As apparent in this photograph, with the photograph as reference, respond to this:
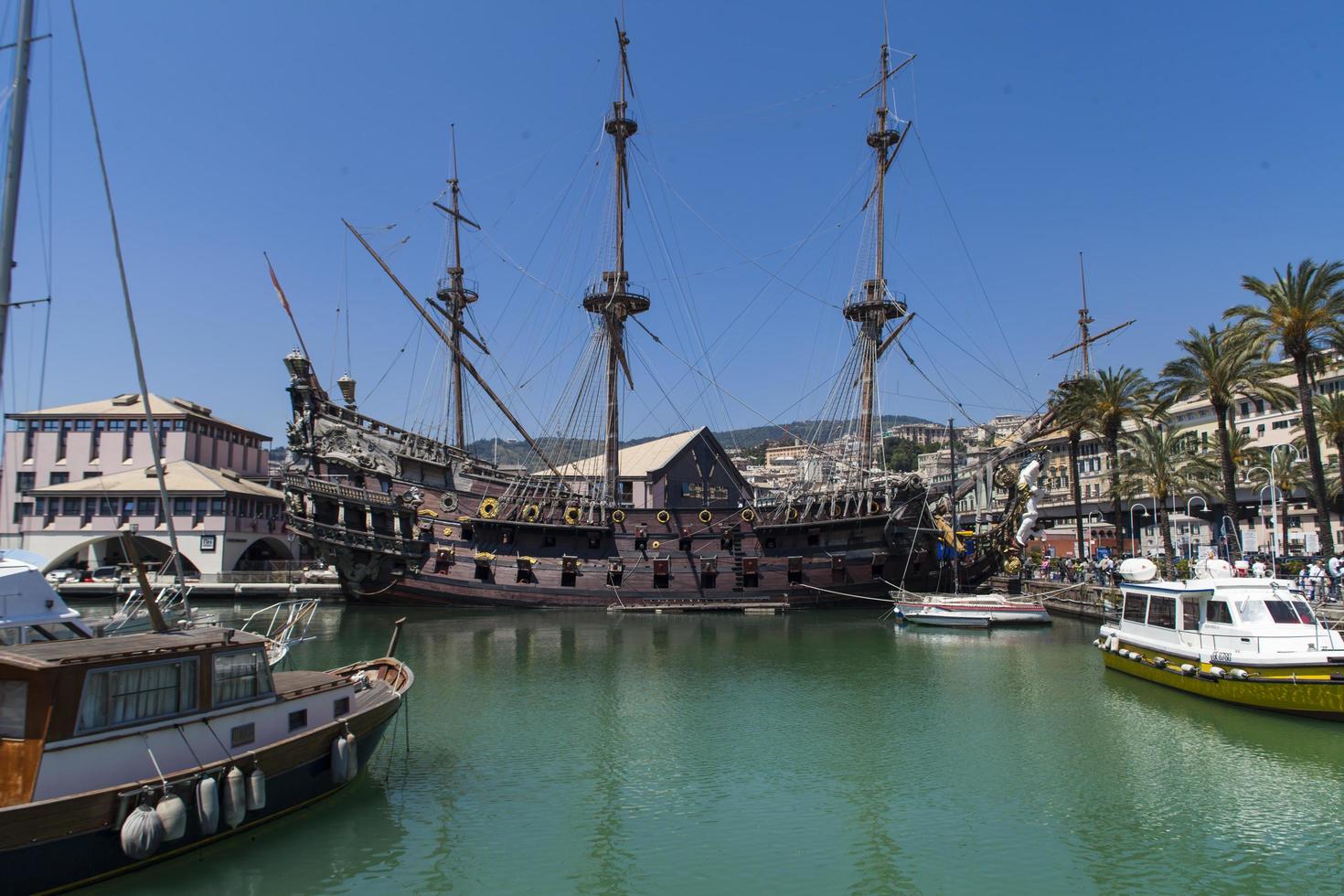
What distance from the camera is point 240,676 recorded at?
42.7 feet

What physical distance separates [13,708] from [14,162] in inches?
434

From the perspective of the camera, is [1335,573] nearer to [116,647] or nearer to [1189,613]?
[1189,613]

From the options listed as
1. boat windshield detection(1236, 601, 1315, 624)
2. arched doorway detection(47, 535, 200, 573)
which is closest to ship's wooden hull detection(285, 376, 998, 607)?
arched doorway detection(47, 535, 200, 573)

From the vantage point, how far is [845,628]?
3788 cm

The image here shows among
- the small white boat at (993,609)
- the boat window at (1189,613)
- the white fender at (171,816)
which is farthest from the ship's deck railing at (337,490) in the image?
the boat window at (1189,613)

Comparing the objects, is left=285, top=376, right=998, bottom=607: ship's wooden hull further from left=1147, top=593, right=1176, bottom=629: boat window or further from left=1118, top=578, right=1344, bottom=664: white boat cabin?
left=1118, top=578, right=1344, bottom=664: white boat cabin

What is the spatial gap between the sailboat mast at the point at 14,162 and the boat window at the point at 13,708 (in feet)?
23.8

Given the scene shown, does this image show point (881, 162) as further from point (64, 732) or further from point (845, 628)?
point (64, 732)

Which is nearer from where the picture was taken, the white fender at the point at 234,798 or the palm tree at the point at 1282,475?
the white fender at the point at 234,798

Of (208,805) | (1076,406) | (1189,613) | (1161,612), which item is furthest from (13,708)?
(1076,406)

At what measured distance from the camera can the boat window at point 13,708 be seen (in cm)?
1054

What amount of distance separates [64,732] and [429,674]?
1604cm

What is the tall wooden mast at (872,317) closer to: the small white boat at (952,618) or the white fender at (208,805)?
the small white boat at (952,618)

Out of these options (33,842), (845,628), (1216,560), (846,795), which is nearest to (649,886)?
(846,795)
